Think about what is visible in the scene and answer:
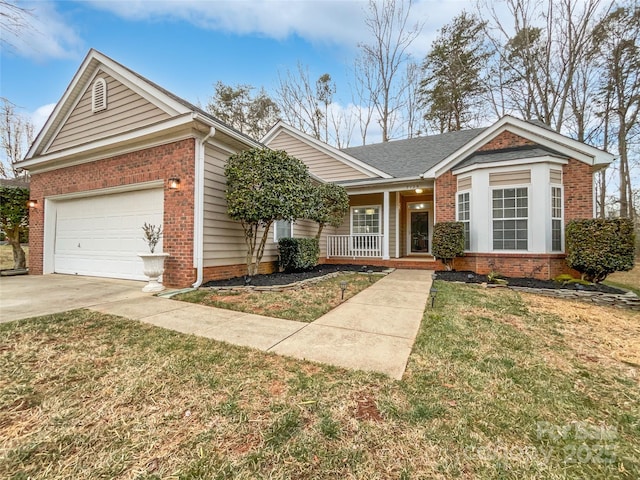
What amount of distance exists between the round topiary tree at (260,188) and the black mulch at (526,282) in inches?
173

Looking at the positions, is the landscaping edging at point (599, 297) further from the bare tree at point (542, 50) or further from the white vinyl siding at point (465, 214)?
the bare tree at point (542, 50)


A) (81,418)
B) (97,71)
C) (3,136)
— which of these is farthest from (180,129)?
(3,136)

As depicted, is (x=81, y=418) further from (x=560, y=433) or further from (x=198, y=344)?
(x=560, y=433)

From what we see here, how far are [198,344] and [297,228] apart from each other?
6.44 meters

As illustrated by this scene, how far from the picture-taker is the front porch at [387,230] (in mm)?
9625

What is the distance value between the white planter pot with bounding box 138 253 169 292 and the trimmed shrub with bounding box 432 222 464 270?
706 cm

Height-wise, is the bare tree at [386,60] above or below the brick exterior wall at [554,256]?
above

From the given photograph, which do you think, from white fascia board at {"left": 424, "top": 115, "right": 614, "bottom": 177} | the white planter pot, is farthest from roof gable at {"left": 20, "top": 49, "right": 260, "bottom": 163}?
white fascia board at {"left": 424, "top": 115, "right": 614, "bottom": 177}

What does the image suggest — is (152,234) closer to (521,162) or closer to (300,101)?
(521,162)

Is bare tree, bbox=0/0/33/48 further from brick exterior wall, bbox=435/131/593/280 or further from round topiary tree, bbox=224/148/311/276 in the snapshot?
brick exterior wall, bbox=435/131/593/280

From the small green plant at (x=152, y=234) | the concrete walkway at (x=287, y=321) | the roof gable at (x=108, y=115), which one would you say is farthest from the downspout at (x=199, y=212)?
the roof gable at (x=108, y=115)

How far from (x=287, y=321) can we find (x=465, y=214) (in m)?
6.73

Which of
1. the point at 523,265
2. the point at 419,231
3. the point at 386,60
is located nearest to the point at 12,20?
the point at 523,265

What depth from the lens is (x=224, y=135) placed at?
236 inches
